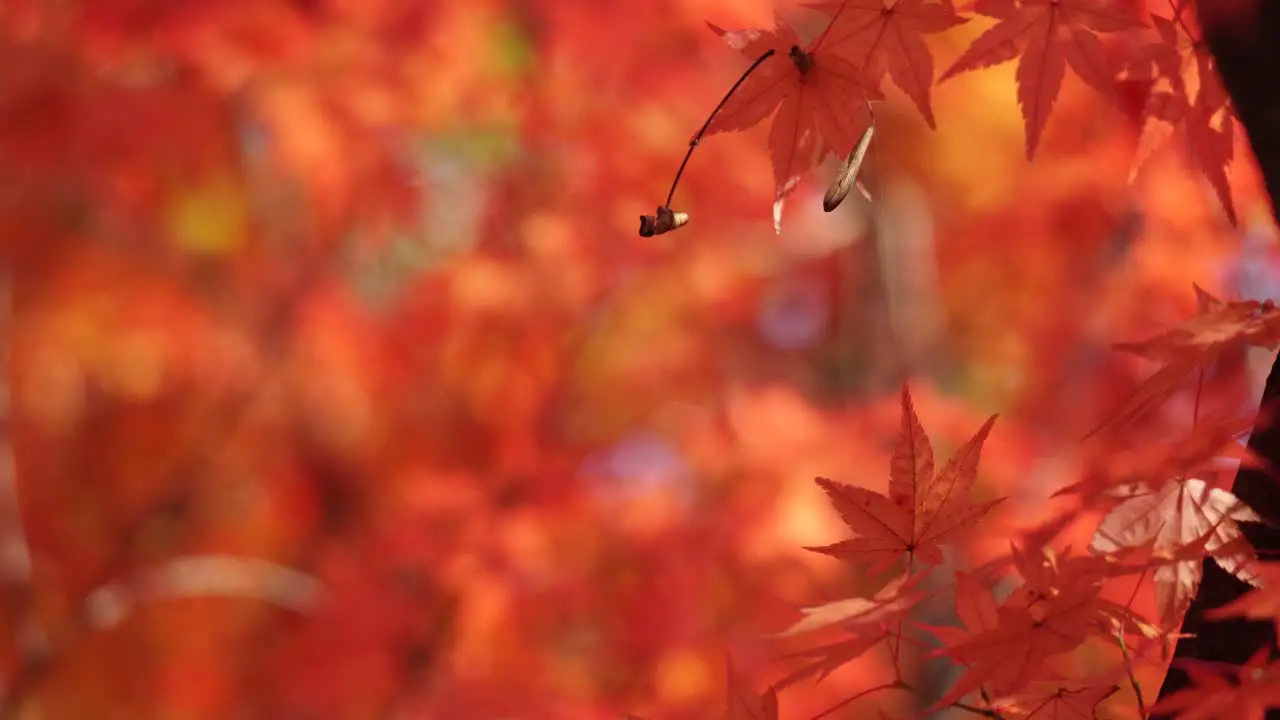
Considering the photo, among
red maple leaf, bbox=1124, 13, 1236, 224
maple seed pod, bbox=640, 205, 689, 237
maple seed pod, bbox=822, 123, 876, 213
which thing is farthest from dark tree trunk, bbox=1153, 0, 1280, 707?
maple seed pod, bbox=640, 205, 689, 237

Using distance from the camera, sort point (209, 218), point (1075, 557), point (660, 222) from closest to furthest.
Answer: point (1075, 557)
point (660, 222)
point (209, 218)

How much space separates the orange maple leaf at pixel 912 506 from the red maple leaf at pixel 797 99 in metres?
0.22

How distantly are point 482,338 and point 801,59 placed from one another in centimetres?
241

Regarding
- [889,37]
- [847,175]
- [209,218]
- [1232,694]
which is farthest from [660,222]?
[209,218]

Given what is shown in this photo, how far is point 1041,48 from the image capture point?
0.86 metres

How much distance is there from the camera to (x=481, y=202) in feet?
10.7

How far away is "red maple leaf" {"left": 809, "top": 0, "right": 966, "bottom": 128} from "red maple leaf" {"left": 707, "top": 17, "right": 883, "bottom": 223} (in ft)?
0.09

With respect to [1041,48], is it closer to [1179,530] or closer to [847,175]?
[847,175]

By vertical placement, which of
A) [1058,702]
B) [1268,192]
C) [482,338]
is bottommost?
[482,338]

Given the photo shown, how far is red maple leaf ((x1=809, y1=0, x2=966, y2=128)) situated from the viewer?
0.87 m

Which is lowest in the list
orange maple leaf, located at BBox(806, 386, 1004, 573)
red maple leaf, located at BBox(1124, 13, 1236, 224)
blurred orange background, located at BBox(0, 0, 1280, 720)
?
blurred orange background, located at BBox(0, 0, 1280, 720)

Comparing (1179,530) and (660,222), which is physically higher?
(660,222)

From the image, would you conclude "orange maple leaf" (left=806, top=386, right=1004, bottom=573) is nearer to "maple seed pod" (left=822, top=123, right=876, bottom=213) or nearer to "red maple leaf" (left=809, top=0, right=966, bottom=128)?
"maple seed pod" (left=822, top=123, right=876, bottom=213)

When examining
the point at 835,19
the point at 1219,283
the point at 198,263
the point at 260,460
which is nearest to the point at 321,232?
the point at 198,263
